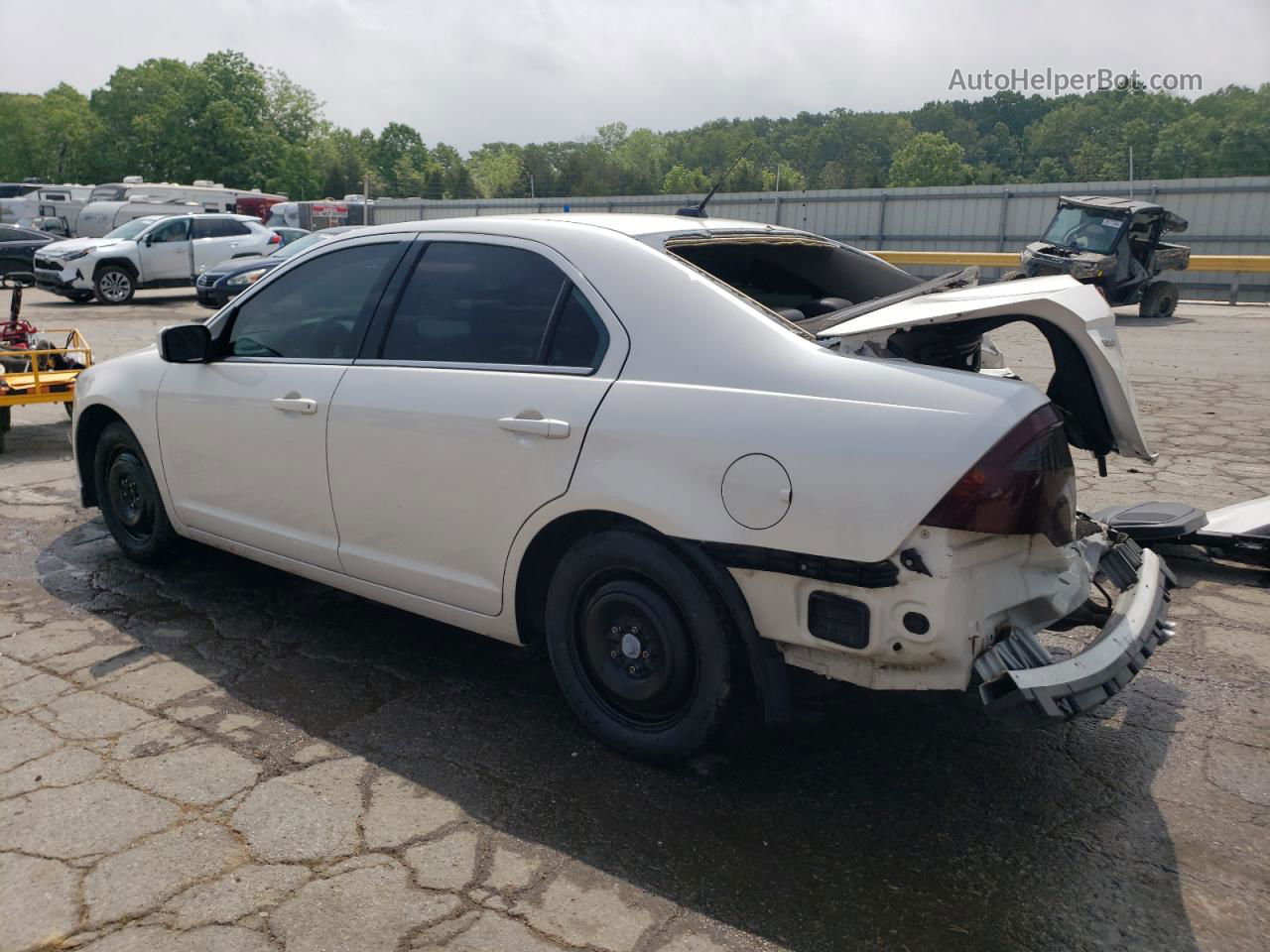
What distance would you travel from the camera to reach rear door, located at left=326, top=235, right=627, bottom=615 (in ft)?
10.7

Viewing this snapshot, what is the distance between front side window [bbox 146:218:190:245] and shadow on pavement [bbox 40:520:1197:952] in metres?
18.3

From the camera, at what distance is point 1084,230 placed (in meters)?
18.2

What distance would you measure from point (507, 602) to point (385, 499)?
2.05 feet

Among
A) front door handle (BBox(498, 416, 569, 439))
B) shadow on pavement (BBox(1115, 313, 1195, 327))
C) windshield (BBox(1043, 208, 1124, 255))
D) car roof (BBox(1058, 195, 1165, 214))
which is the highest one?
car roof (BBox(1058, 195, 1165, 214))

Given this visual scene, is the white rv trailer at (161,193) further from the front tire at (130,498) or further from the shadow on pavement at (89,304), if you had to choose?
the front tire at (130,498)

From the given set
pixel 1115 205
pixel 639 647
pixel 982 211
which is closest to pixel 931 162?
pixel 982 211

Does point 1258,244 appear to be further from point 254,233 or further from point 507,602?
point 507,602

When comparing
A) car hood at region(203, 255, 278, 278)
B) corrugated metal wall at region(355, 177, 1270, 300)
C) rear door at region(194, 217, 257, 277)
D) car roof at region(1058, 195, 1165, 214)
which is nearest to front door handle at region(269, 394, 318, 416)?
car hood at region(203, 255, 278, 278)

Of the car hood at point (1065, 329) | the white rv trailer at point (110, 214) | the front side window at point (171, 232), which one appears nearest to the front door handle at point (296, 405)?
the car hood at point (1065, 329)

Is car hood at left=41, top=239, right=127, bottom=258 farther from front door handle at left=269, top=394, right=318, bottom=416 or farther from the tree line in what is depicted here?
the tree line

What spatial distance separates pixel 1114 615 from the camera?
3102mm

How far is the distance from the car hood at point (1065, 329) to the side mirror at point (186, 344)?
2.72m

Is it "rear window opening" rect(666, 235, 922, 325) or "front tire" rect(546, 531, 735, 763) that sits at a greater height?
"rear window opening" rect(666, 235, 922, 325)

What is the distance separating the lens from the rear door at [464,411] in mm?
3270
